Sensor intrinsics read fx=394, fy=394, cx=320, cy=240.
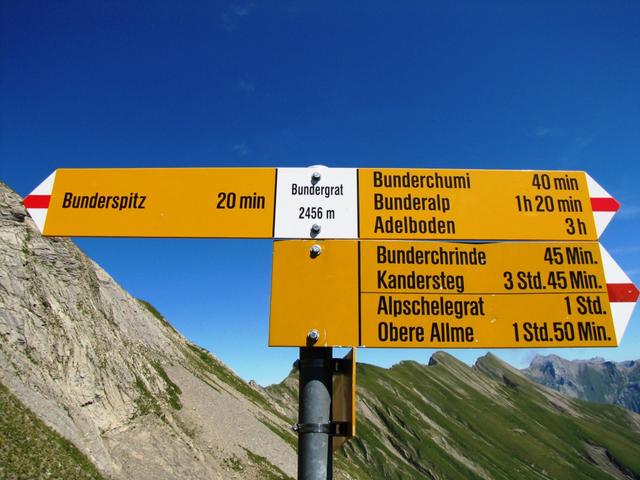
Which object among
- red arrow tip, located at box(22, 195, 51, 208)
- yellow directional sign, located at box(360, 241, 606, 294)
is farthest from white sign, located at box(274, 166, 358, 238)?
red arrow tip, located at box(22, 195, 51, 208)

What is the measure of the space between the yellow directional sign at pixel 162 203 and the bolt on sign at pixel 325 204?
0.01m

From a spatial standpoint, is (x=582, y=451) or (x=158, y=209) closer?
(x=158, y=209)

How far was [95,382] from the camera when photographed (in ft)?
100

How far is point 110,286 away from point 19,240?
20316 mm

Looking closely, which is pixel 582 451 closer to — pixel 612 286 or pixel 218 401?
pixel 218 401

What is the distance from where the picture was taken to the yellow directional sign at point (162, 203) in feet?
13.4

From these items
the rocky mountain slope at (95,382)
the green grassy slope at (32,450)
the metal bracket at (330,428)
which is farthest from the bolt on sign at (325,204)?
the rocky mountain slope at (95,382)

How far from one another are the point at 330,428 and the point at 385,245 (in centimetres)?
175

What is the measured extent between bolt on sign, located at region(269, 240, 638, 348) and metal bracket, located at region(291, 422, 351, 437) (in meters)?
0.67

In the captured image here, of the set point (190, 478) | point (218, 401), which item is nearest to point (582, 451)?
point (218, 401)

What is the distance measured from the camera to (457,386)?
627 feet

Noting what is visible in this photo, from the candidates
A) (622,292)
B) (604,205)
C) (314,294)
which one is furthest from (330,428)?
(604,205)

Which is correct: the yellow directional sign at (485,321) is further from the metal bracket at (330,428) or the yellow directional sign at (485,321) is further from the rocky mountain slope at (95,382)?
the rocky mountain slope at (95,382)

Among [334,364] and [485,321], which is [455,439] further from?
[334,364]
